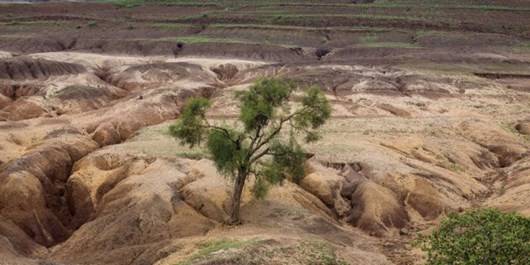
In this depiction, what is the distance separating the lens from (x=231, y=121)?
52125mm

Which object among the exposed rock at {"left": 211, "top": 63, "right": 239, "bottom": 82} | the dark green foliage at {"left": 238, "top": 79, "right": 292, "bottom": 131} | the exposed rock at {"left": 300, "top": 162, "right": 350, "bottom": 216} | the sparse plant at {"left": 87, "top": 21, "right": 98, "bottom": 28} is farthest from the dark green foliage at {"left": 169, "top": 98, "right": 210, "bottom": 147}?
the sparse plant at {"left": 87, "top": 21, "right": 98, "bottom": 28}

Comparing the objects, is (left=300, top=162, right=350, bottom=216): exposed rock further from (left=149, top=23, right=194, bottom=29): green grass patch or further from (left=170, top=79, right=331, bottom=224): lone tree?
(left=149, top=23, right=194, bottom=29): green grass patch

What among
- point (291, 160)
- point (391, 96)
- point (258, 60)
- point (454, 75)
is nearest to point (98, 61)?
point (258, 60)

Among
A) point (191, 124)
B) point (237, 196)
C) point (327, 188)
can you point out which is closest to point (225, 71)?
point (327, 188)

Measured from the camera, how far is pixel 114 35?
4045 inches

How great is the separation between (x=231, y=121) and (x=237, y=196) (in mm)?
22486

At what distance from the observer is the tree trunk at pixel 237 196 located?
29.9 metres

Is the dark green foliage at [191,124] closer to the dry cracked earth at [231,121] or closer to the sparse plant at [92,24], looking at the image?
the dry cracked earth at [231,121]

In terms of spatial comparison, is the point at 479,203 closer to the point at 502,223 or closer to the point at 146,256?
the point at 502,223

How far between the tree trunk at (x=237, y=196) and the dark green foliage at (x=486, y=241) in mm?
11695

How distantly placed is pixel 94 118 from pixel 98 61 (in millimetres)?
29550

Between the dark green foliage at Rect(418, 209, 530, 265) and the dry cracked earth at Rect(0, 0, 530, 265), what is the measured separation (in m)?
6.28

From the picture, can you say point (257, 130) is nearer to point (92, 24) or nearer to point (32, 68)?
point (32, 68)

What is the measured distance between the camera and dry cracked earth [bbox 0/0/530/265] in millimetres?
29781
